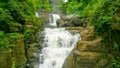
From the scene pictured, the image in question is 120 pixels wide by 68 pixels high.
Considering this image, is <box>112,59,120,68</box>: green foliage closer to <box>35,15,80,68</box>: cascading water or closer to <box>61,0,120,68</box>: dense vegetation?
<box>61,0,120,68</box>: dense vegetation

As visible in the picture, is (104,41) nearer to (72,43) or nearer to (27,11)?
(72,43)

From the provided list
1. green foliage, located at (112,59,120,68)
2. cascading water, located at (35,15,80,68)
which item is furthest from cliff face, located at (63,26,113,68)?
cascading water, located at (35,15,80,68)

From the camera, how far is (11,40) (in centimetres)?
1176

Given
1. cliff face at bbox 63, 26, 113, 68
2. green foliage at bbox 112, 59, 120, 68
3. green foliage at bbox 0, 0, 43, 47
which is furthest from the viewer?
green foliage at bbox 0, 0, 43, 47

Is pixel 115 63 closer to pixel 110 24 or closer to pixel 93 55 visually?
pixel 93 55

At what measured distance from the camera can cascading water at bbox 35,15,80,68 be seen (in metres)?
15.1

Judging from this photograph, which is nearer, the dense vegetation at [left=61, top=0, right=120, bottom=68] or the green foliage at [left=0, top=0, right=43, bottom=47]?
the dense vegetation at [left=61, top=0, right=120, bottom=68]

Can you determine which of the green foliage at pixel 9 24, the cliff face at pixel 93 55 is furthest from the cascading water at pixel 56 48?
the cliff face at pixel 93 55

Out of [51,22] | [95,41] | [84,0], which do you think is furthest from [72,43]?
[51,22]

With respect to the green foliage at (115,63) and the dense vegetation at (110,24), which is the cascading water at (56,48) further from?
the green foliage at (115,63)

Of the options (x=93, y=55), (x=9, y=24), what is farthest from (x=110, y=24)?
(x=9, y=24)

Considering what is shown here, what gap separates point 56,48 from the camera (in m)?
16.9

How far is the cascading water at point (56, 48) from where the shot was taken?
15.1m

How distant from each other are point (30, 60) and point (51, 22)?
847 inches
